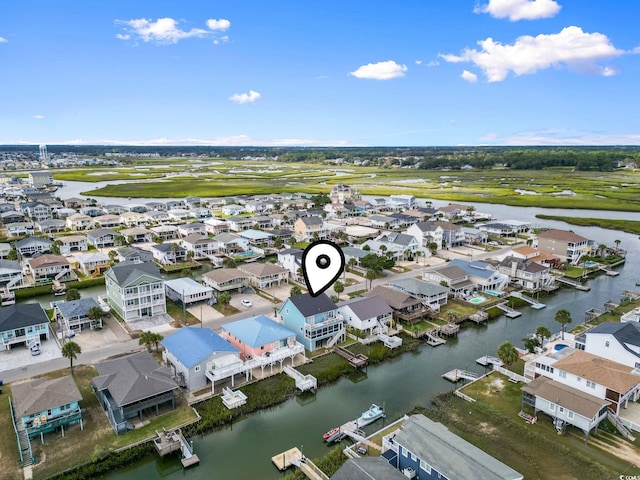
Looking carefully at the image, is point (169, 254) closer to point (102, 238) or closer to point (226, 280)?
point (102, 238)

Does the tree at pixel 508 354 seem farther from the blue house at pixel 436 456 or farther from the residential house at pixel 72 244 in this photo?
the residential house at pixel 72 244

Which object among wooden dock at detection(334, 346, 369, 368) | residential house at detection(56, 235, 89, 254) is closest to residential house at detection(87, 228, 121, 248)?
residential house at detection(56, 235, 89, 254)

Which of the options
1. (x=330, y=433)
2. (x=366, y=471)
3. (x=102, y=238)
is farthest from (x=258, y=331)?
(x=102, y=238)

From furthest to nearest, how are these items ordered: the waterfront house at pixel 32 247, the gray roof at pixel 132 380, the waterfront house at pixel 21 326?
the waterfront house at pixel 32 247
the waterfront house at pixel 21 326
the gray roof at pixel 132 380

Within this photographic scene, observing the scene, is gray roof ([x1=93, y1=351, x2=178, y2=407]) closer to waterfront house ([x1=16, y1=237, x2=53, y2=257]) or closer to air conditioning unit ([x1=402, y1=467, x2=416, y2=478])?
air conditioning unit ([x1=402, y1=467, x2=416, y2=478])

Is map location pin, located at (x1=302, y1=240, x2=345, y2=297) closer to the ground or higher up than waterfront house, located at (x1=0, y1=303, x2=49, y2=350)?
higher up

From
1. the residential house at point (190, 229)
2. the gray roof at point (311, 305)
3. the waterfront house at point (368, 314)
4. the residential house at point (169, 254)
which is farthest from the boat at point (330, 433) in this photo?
the residential house at point (190, 229)
